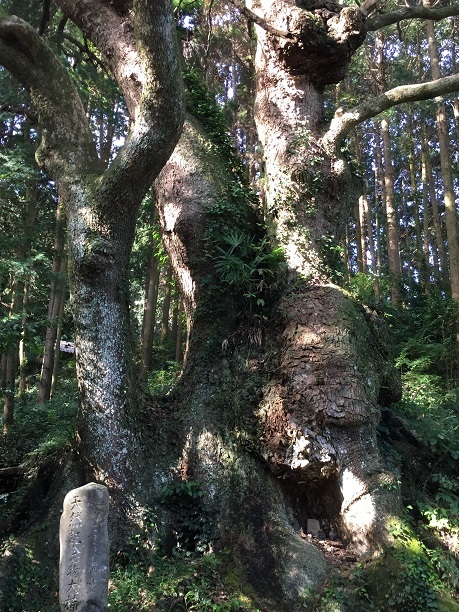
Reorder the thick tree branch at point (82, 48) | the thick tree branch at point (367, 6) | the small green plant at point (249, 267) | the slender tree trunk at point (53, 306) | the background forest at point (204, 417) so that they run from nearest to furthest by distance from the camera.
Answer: the background forest at point (204, 417)
the small green plant at point (249, 267)
the thick tree branch at point (367, 6)
the thick tree branch at point (82, 48)
the slender tree trunk at point (53, 306)

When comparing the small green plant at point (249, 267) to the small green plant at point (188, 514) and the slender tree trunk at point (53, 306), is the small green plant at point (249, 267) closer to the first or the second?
the small green plant at point (188, 514)

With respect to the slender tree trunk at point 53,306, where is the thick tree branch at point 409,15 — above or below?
above

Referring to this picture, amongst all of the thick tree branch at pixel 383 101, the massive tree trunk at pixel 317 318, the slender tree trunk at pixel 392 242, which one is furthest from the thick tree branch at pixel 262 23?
the slender tree trunk at pixel 392 242

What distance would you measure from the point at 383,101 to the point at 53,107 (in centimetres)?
438

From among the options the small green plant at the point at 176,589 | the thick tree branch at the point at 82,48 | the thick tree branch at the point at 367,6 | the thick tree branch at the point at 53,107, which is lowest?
A: the small green plant at the point at 176,589

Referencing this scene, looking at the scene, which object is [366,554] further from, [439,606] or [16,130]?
[16,130]

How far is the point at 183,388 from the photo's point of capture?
6039 mm

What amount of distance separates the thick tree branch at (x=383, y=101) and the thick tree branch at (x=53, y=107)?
3.26m

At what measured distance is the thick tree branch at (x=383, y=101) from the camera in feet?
22.6

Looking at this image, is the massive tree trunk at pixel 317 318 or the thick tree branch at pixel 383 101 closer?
the massive tree trunk at pixel 317 318

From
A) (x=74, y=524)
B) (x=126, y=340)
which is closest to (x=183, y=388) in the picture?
(x=126, y=340)

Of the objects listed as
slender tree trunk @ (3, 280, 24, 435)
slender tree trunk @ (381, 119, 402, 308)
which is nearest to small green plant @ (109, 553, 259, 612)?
slender tree trunk @ (3, 280, 24, 435)

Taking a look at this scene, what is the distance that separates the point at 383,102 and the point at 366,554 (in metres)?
5.71

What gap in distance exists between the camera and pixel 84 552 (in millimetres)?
3686
